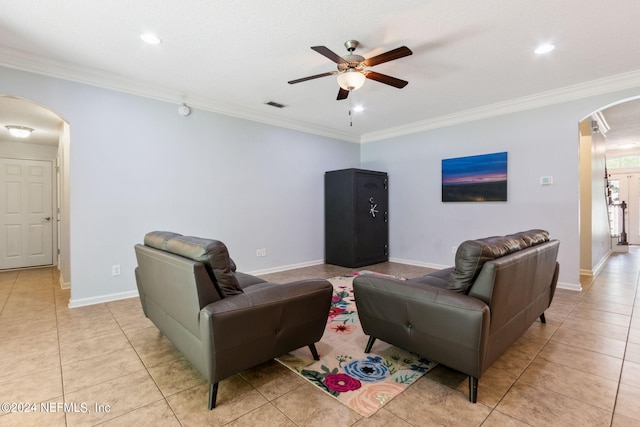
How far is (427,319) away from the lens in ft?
6.05

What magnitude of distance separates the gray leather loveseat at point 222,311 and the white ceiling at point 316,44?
184 centimetres

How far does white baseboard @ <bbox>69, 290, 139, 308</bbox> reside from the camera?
340 centimetres

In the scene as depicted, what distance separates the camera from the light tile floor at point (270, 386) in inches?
63.6

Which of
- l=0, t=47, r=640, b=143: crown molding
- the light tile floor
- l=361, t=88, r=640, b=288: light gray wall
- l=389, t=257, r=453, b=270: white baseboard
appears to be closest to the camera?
the light tile floor

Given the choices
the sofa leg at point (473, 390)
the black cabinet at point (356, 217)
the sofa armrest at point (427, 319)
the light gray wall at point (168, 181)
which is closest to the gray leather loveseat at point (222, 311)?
the sofa armrest at point (427, 319)

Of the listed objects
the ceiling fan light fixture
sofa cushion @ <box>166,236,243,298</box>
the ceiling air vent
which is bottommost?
sofa cushion @ <box>166,236,243,298</box>

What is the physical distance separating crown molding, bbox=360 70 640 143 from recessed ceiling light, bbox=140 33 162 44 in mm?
4190

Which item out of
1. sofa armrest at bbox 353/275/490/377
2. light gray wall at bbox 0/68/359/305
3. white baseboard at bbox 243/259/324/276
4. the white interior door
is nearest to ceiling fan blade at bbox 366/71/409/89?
sofa armrest at bbox 353/275/490/377

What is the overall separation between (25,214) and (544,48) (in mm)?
8240

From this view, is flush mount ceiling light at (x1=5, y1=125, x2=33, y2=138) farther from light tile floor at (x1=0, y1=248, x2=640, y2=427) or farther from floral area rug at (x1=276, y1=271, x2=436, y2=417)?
floral area rug at (x1=276, y1=271, x2=436, y2=417)

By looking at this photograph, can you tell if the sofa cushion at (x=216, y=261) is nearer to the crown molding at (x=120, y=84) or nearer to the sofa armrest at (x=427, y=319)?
the sofa armrest at (x=427, y=319)

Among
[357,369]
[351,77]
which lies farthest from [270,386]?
[351,77]

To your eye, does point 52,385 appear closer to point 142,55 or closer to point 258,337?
point 258,337

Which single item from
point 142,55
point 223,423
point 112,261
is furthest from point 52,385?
point 142,55
